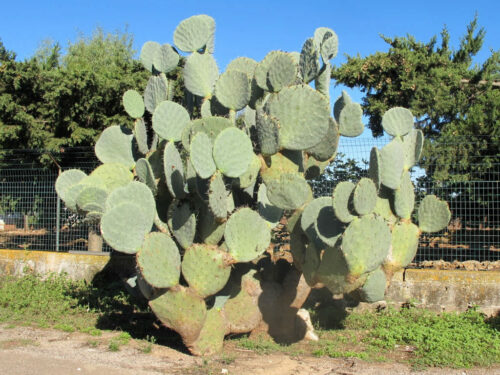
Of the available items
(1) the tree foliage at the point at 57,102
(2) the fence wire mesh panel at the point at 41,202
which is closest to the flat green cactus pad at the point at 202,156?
(2) the fence wire mesh panel at the point at 41,202

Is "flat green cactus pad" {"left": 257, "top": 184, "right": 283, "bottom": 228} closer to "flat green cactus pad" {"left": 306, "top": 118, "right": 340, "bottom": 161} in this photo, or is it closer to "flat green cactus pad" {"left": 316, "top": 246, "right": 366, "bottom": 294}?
"flat green cactus pad" {"left": 316, "top": 246, "right": 366, "bottom": 294}

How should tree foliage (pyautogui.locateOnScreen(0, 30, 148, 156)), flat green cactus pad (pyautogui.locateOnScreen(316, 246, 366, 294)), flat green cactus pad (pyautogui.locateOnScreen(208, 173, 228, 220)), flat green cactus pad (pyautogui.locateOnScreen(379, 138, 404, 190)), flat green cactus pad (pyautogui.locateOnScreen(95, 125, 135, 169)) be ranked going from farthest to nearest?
tree foliage (pyautogui.locateOnScreen(0, 30, 148, 156))
flat green cactus pad (pyautogui.locateOnScreen(95, 125, 135, 169))
flat green cactus pad (pyautogui.locateOnScreen(379, 138, 404, 190))
flat green cactus pad (pyautogui.locateOnScreen(316, 246, 366, 294))
flat green cactus pad (pyautogui.locateOnScreen(208, 173, 228, 220))

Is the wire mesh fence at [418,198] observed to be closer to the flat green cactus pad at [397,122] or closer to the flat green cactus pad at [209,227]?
the flat green cactus pad at [397,122]

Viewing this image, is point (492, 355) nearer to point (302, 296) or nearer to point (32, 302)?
point (302, 296)

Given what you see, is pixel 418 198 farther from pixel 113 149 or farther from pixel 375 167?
pixel 113 149

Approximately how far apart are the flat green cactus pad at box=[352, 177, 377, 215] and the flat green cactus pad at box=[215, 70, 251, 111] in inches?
54.0

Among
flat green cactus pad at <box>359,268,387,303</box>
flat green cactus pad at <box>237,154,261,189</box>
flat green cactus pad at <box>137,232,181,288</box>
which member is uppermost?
flat green cactus pad at <box>237,154,261,189</box>

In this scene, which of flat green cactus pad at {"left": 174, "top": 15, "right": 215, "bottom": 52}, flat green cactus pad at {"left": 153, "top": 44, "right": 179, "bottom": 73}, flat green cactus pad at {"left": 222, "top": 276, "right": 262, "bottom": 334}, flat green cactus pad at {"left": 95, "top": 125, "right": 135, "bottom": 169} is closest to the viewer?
flat green cactus pad at {"left": 222, "top": 276, "right": 262, "bottom": 334}

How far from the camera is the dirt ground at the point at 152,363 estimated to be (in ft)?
13.8

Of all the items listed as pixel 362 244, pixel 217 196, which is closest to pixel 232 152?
pixel 217 196

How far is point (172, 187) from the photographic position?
4527mm

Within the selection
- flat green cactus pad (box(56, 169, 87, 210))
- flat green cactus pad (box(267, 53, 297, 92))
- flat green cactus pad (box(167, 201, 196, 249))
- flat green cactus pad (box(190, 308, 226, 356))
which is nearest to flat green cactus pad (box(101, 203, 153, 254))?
flat green cactus pad (box(167, 201, 196, 249))

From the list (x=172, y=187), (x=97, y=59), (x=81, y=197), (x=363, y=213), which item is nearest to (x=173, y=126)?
(x=172, y=187)

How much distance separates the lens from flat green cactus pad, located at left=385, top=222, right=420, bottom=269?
5043 millimetres
